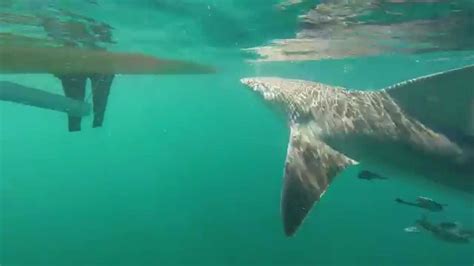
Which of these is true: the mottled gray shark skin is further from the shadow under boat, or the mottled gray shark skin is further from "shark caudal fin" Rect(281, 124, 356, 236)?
the shadow under boat

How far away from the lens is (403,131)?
6598mm

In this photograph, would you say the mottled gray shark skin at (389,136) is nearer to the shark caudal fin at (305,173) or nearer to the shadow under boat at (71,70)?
the shark caudal fin at (305,173)

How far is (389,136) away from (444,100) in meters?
0.82

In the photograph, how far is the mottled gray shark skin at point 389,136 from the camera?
6.05 m

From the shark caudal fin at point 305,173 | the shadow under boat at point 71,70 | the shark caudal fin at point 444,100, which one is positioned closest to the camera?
the shark caudal fin at point 305,173

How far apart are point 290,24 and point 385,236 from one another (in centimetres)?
1857

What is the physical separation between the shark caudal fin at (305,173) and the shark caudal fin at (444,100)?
41.6 inches

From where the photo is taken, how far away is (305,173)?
6.21 metres

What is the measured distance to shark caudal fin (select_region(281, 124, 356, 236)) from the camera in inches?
232

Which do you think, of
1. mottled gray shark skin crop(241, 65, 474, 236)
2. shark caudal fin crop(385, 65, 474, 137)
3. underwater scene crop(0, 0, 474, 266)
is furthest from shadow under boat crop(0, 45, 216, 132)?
shark caudal fin crop(385, 65, 474, 137)

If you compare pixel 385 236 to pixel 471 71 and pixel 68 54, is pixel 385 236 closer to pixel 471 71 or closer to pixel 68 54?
pixel 68 54

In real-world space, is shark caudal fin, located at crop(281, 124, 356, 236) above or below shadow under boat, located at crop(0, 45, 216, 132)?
above

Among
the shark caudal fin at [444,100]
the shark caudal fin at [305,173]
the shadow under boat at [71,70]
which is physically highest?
the shark caudal fin at [444,100]

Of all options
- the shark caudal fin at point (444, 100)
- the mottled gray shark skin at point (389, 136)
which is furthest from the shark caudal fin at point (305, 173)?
the shark caudal fin at point (444, 100)
